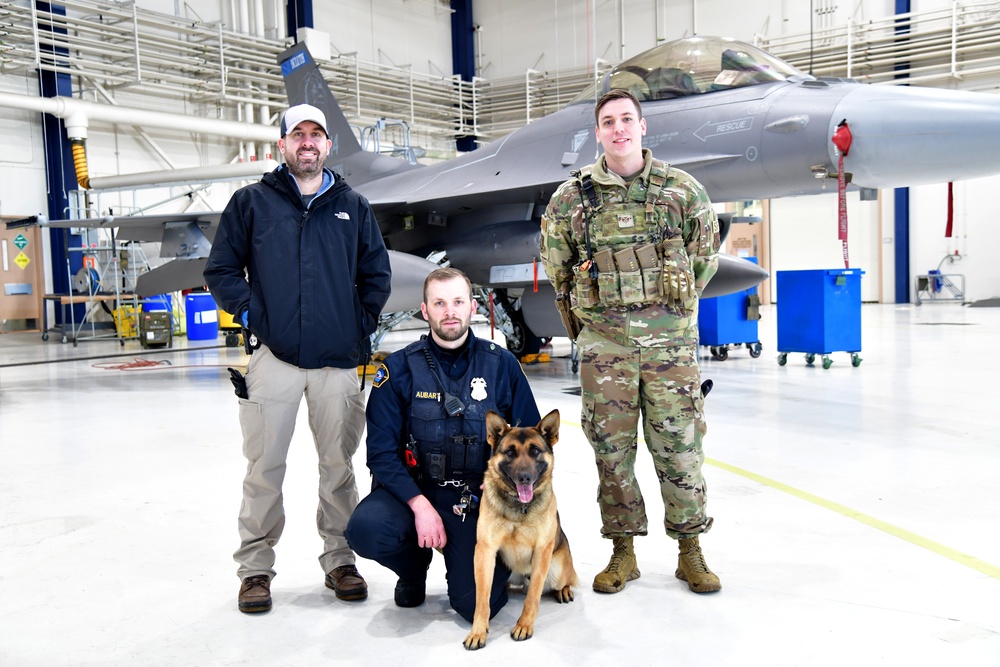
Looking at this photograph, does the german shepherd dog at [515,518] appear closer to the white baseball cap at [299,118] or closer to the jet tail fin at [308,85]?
the white baseball cap at [299,118]

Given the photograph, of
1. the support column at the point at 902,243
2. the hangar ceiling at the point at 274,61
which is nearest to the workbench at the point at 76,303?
the hangar ceiling at the point at 274,61

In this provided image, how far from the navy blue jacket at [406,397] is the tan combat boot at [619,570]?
0.62m

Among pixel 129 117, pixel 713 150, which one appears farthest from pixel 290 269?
pixel 129 117

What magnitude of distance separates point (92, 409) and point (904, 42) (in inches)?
796

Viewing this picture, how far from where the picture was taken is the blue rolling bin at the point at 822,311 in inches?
344

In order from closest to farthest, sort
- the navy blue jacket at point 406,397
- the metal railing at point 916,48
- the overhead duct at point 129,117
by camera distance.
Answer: the navy blue jacket at point 406,397 < the overhead duct at point 129,117 < the metal railing at point 916,48

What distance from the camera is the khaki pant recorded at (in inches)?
117

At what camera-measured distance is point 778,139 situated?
22.1ft

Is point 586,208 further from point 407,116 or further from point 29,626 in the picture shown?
point 407,116

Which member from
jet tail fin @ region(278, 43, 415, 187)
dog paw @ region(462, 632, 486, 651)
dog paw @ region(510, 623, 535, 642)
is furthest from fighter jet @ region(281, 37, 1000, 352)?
dog paw @ region(462, 632, 486, 651)

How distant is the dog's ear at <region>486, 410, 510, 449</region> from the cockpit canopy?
568 centimetres

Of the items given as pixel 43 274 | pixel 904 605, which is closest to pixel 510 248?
pixel 904 605

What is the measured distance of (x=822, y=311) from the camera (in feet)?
28.6

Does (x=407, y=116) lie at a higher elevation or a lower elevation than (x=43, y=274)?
higher
